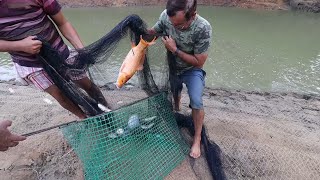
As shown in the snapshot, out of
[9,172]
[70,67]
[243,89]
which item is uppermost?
[70,67]

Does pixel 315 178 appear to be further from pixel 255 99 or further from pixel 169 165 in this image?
pixel 255 99

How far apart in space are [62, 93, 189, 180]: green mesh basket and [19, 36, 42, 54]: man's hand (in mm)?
664

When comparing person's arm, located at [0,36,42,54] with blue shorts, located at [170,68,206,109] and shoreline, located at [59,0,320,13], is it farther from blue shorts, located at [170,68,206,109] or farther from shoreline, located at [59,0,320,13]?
shoreline, located at [59,0,320,13]

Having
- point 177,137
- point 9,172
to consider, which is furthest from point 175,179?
point 9,172

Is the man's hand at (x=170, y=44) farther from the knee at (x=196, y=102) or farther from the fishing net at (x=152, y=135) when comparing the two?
the knee at (x=196, y=102)

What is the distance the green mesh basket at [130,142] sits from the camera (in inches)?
105

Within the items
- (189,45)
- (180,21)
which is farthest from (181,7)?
(189,45)

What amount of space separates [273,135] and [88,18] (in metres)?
9.81

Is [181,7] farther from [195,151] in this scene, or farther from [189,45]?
[195,151]

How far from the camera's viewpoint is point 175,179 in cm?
302

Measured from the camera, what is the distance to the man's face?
2.98 meters

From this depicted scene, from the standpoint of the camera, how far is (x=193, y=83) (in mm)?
3381

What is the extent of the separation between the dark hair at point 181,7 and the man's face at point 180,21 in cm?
3

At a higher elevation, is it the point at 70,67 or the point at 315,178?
the point at 70,67
